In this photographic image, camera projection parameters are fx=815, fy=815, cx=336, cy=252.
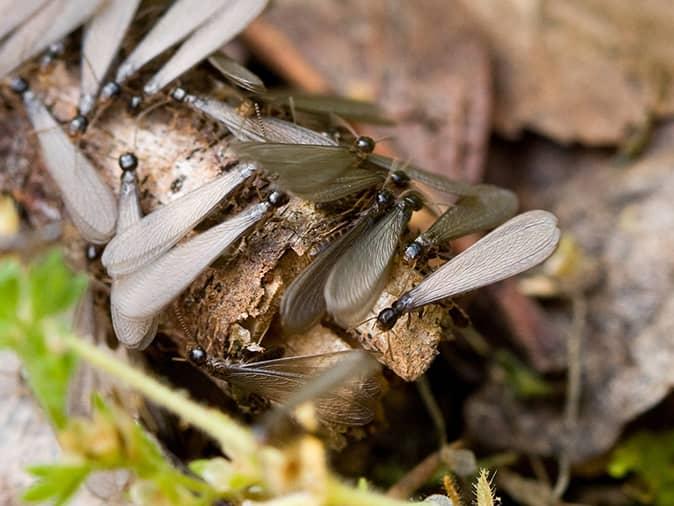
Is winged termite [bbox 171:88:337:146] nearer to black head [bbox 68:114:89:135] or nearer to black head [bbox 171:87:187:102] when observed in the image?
black head [bbox 171:87:187:102]

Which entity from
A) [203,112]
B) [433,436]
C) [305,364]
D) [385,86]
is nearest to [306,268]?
[305,364]

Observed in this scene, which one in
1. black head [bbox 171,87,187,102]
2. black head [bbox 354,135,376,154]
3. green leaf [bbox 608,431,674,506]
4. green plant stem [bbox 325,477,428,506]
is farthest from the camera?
green leaf [bbox 608,431,674,506]

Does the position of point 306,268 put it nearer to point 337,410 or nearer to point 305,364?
point 305,364

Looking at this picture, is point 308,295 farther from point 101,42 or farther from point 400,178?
point 101,42

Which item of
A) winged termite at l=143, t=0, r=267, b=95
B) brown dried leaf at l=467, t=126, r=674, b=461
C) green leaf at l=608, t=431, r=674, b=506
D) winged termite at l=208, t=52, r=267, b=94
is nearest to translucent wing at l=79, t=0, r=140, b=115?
winged termite at l=143, t=0, r=267, b=95

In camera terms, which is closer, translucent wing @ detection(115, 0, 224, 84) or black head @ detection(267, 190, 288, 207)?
black head @ detection(267, 190, 288, 207)

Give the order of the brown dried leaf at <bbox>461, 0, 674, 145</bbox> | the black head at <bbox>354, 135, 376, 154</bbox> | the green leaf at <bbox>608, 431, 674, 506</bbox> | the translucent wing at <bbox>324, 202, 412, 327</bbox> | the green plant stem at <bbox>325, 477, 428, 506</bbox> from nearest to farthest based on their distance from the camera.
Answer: the green plant stem at <bbox>325, 477, 428, 506</bbox>, the translucent wing at <bbox>324, 202, 412, 327</bbox>, the black head at <bbox>354, 135, 376, 154</bbox>, the green leaf at <bbox>608, 431, 674, 506</bbox>, the brown dried leaf at <bbox>461, 0, 674, 145</bbox>
